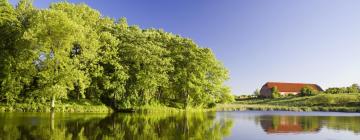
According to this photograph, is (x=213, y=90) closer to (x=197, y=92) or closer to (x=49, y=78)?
(x=197, y=92)

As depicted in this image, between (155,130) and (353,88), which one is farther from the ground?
(353,88)

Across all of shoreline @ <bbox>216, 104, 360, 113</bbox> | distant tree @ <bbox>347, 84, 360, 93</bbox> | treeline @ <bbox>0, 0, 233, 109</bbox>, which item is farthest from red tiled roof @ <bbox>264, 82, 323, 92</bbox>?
treeline @ <bbox>0, 0, 233, 109</bbox>

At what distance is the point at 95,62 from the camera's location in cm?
4984

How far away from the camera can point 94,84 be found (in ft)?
174

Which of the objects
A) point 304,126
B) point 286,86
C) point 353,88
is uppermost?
point 286,86

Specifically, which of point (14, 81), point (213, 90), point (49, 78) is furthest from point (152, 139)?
point (213, 90)

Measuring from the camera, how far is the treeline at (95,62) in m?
42.0

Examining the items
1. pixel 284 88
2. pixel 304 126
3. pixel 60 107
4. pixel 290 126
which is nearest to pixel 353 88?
pixel 284 88

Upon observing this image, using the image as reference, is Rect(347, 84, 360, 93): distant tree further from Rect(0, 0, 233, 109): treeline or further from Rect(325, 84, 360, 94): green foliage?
Rect(0, 0, 233, 109): treeline

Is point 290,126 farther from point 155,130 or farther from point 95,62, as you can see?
point 95,62

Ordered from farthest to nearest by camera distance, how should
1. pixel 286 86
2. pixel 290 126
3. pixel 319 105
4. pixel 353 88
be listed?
pixel 286 86, pixel 353 88, pixel 319 105, pixel 290 126

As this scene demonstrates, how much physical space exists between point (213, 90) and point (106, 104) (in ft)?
70.0

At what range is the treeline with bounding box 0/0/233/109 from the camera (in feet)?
138

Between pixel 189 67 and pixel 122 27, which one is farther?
pixel 189 67
